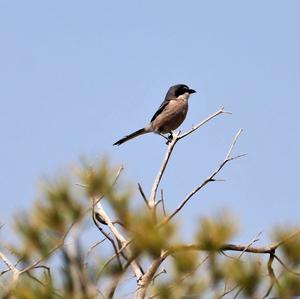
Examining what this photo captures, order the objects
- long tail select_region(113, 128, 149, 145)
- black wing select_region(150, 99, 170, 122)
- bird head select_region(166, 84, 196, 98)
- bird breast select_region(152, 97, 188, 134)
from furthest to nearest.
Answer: bird head select_region(166, 84, 196, 98)
black wing select_region(150, 99, 170, 122)
long tail select_region(113, 128, 149, 145)
bird breast select_region(152, 97, 188, 134)

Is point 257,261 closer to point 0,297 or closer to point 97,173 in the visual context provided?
point 97,173

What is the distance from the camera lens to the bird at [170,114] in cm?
1155

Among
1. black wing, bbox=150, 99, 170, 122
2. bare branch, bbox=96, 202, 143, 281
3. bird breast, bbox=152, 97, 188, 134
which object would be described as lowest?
bare branch, bbox=96, 202, 143, 281

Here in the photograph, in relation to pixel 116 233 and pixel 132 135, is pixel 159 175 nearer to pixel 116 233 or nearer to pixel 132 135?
pixel 116 233

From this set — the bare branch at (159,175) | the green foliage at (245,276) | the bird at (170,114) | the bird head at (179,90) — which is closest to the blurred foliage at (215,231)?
the green foliage at (245,276)

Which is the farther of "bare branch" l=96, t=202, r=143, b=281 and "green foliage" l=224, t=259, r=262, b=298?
"bare branch" l=96, t=202, r=143, b=281

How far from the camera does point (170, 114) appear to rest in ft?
37.9

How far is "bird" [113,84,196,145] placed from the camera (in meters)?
11.5

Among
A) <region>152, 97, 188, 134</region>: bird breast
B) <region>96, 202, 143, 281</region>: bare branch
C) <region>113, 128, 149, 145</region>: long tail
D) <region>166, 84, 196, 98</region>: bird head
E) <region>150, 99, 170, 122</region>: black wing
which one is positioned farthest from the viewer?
<region>166, 84, 196, 98</region>: bird head

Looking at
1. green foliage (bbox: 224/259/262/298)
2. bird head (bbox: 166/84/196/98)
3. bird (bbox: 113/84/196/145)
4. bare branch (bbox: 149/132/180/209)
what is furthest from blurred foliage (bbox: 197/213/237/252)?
bird head (bbox: 166/84/196/98)

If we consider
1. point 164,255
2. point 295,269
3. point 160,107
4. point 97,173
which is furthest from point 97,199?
point 160,107

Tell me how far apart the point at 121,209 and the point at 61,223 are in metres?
0.28

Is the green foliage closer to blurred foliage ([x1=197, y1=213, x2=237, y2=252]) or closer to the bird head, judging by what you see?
blurred foliage ([x1=197, y1=213, x2=237, y2=252])

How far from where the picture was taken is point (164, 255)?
446 centimetres
